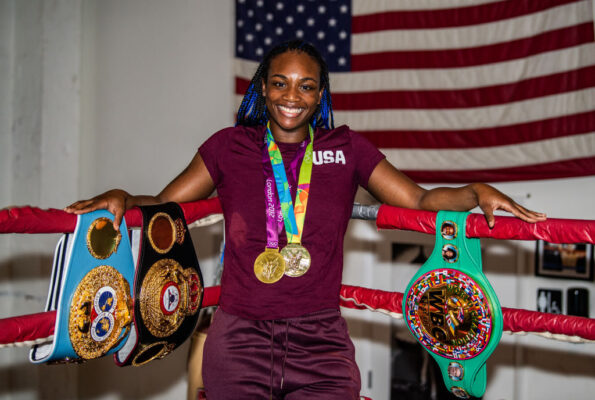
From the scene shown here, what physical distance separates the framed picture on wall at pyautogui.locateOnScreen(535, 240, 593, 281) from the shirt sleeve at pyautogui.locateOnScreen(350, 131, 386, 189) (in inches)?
61.0

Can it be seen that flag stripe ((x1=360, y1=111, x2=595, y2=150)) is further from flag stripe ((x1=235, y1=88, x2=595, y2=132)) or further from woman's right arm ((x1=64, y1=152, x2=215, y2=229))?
woman's right arm ((x1=64, y1=152, x2=215, y2=229))

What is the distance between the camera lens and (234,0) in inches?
139

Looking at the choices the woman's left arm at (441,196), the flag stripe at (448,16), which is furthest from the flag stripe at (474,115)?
the woman's left arm at (441,196)

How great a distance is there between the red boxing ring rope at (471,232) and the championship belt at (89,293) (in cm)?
5

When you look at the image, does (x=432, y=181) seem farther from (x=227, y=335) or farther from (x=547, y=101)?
(x=227, y=335)

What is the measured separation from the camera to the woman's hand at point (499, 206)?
125 centimetres

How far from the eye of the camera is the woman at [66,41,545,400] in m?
1.34

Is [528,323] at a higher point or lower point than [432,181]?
lower

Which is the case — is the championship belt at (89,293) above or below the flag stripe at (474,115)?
below

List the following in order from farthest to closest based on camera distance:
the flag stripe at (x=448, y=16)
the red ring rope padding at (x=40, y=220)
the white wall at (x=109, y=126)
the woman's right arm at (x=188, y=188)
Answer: the white wall at (x=109, y=126), the flag stripe at (x=448, y=16), the woman's right arm at (x=188, y=188), the red ring rope padding at (x=40, y=220)

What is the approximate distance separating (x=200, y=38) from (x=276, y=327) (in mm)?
2760

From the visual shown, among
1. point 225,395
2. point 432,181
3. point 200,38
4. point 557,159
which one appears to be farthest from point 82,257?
point 200,38

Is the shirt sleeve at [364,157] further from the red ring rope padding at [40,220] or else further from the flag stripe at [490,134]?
the flag stripe at [490,134]

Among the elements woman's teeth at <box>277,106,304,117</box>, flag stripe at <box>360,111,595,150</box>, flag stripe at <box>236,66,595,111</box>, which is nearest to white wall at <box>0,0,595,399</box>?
flag stripe at <box>360,111,595,150</box>
